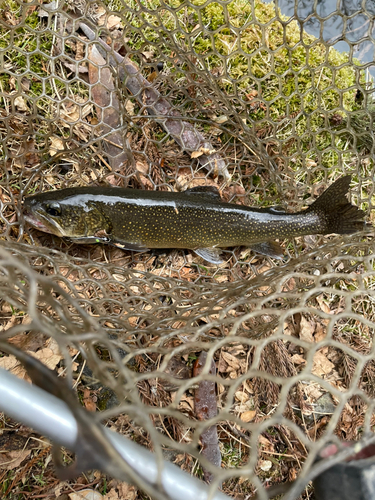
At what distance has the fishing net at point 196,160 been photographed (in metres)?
2.66

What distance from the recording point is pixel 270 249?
2982 millimetres

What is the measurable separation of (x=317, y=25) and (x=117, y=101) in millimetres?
2217

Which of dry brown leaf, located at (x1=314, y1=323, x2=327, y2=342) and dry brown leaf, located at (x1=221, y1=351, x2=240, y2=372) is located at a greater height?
→ dry brown leaf, located at (x1=314, y1=323, x2=327, y2=342)

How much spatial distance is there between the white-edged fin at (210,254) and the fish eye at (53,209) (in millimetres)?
1048

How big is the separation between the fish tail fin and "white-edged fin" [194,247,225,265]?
79 centimetres

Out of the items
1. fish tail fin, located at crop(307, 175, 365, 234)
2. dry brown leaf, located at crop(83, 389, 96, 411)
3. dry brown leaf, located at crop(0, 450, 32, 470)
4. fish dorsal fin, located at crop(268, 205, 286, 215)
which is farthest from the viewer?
fish dorsal fin, located at crop(268, 205, 286, 215)

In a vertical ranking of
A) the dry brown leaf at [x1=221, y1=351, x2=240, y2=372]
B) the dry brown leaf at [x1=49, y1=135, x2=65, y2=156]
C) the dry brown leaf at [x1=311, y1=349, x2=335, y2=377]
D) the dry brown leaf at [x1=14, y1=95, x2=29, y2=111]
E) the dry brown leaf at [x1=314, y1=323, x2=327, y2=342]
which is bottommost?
the dry brown leaf at [x1=311, y1=349, x2=335, y2=377]

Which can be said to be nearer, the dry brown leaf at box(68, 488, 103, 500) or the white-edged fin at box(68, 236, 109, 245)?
the dry brown leaf at box(68, 488, 103, 500)

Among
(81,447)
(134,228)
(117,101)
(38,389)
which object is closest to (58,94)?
(117,101)

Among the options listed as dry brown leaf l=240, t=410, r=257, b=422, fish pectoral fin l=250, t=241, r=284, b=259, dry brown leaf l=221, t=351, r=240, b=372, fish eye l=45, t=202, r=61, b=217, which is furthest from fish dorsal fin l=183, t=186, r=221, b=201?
dry brown leaf l=240, t=410, r=257, b=422

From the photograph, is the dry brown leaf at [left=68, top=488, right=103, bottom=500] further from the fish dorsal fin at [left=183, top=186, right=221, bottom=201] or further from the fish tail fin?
the fish tail fin

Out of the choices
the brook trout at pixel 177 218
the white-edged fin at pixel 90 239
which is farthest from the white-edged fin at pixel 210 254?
the white-edged fin at pixel 90 239

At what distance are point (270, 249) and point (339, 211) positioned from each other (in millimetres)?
576

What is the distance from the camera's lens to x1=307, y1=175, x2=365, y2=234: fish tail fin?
8.93 feet
